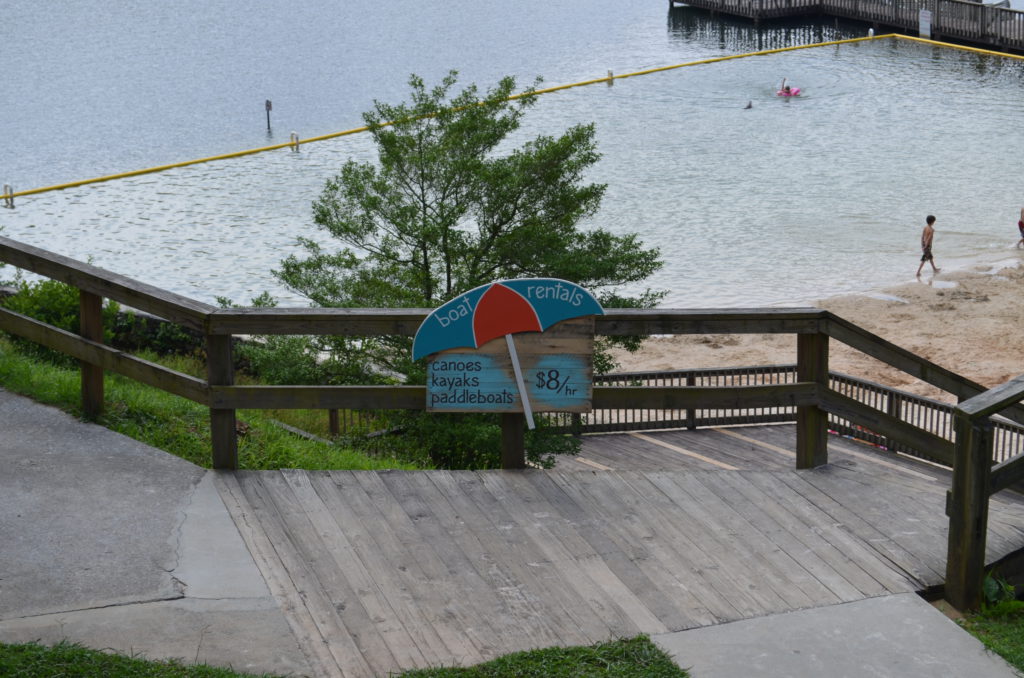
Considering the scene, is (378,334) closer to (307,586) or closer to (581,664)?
(307,586)

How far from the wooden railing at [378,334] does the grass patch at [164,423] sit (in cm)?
27

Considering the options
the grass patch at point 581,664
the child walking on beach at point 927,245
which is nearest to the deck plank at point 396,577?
the grass patch at point 581,664

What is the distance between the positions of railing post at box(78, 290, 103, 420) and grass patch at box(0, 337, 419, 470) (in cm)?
7

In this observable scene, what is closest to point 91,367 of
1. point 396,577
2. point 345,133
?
point 396,577

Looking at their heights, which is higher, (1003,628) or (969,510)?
(969,510)

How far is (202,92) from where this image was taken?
5578cm

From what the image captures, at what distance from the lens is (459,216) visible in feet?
53.5

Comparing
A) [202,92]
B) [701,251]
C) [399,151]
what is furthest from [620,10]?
[399,151]

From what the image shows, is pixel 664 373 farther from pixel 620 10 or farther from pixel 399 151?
pixel 620 10

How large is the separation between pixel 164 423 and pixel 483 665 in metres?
3.24

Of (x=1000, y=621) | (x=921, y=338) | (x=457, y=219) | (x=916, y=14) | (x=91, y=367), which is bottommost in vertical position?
(x=921, y=338)

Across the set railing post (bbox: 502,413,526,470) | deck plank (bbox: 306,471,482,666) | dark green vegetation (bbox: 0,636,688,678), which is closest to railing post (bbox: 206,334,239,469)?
deck plank (bbox: 306,471,482,666)

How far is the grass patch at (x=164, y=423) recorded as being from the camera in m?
6.89

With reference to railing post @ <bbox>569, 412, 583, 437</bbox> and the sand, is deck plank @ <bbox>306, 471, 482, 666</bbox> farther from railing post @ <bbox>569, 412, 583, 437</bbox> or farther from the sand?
the sand
